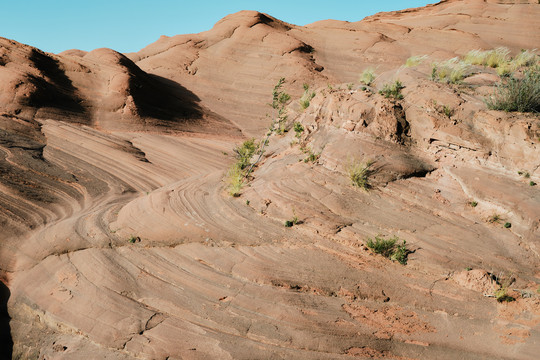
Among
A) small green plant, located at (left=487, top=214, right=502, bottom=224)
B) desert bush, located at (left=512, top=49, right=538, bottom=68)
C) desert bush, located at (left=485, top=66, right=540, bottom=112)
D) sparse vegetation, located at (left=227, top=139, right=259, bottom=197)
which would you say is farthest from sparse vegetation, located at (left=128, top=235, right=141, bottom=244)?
desert bush, located at (left=512, top=49, right=538, bottom=68)

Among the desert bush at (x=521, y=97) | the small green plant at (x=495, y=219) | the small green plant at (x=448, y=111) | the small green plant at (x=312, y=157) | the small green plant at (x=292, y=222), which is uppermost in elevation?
the desert bush at (x=521, y=97)

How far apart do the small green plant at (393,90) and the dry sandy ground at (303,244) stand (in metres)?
0.26

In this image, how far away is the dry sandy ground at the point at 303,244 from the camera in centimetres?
489

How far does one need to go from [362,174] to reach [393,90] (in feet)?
7.27

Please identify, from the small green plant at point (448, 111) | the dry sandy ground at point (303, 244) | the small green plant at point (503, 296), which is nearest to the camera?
the dry sandy ground at point (303, 244)

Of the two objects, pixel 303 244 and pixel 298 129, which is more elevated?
pixel 298 129

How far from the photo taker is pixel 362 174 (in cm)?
671

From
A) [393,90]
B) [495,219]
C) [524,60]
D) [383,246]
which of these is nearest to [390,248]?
[383,246]

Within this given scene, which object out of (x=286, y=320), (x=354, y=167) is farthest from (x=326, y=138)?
(x=286, y=320)

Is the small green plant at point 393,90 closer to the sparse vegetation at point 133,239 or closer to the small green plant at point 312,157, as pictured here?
the small green plant at point 312,157

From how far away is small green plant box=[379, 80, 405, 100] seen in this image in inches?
307

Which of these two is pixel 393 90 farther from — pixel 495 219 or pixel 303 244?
pixel 303 244

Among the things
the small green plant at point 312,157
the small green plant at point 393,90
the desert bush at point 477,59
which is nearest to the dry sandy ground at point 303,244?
the small green plant at point 312,157

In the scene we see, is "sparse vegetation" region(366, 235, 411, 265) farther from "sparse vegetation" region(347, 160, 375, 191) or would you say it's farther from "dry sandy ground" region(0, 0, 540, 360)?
"sparse vegetation" region(347, 160, 375, 191)
